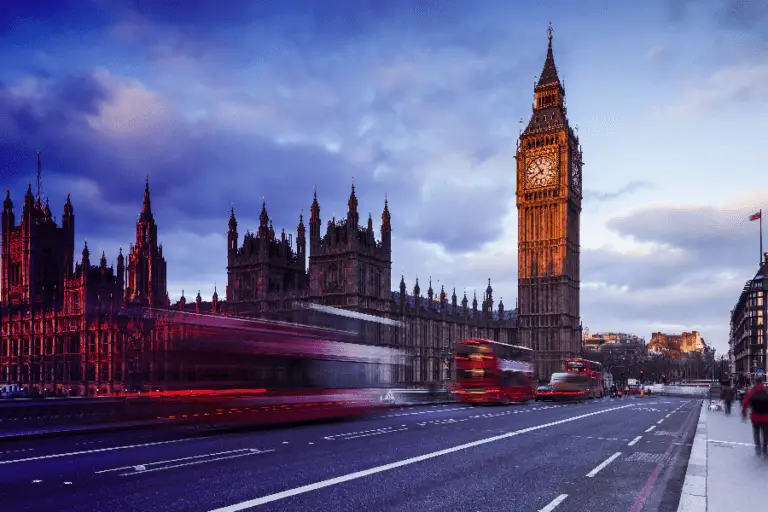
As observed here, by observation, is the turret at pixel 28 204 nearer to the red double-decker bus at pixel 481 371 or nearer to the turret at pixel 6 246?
the turret at pixel 6 246

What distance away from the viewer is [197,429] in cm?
2406

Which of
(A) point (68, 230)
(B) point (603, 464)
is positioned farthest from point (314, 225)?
(B) point (603, 464)

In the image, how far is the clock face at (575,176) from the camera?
110 m

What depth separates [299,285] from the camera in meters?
91.3

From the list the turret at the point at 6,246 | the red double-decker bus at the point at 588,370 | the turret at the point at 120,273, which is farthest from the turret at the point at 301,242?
the turret at the point at 6,246

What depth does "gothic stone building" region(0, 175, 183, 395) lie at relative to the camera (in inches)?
3472

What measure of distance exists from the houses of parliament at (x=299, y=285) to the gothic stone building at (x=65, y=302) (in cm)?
19

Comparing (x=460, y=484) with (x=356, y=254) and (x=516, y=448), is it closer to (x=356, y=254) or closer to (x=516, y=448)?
(x=516, y=448)

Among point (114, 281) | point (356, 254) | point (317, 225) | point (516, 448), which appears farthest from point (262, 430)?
point (114, 281)

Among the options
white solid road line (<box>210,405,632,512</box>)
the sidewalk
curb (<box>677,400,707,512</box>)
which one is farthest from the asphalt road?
the sidewalk

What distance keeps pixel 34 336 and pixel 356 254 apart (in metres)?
49.5

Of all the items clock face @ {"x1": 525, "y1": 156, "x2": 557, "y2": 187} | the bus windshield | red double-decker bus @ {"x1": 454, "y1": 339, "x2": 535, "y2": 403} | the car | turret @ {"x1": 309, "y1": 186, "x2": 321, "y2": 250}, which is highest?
clock face @ {"x1": 525, "y1": 156, "x2": 557, "y2": 187}

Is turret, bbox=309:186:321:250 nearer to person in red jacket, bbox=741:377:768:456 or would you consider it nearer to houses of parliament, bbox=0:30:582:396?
houses of parliament, bbox=0:30:582:396

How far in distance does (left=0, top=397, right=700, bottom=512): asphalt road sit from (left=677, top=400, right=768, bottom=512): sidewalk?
48 cm
